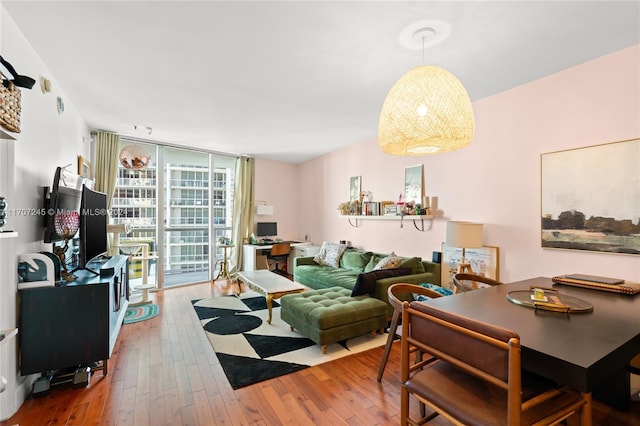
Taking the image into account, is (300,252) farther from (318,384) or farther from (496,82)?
(496,82)

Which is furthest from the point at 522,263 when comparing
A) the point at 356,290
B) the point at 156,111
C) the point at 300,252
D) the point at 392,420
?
the point at 156,111

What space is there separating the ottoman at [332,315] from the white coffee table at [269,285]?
0.22 meters

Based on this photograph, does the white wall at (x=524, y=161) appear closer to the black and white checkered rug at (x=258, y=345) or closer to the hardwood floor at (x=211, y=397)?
the hardwood floor at (x=211, y=397)

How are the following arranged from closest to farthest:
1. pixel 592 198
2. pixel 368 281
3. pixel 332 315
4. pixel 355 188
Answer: pixel 592 198 → pixel 332 315 → pixel 368 281 → pixel 355 188

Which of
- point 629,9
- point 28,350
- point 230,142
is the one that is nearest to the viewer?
point 629,9

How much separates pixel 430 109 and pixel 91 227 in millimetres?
3155

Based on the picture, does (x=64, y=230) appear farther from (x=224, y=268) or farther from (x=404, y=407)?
(x=224, y=268)

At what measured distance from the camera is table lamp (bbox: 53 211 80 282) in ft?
8.05

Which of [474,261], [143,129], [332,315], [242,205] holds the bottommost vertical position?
[332,315]

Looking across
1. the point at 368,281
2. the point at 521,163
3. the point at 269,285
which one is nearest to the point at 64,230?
the point at 269,285

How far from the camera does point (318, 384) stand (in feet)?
7.58

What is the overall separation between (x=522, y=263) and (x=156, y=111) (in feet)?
14.7

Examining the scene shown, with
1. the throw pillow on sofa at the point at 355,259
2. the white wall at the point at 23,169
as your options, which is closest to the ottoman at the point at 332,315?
the throw pillow on sofa at the point at 355,259

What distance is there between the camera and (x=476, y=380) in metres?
1.38
